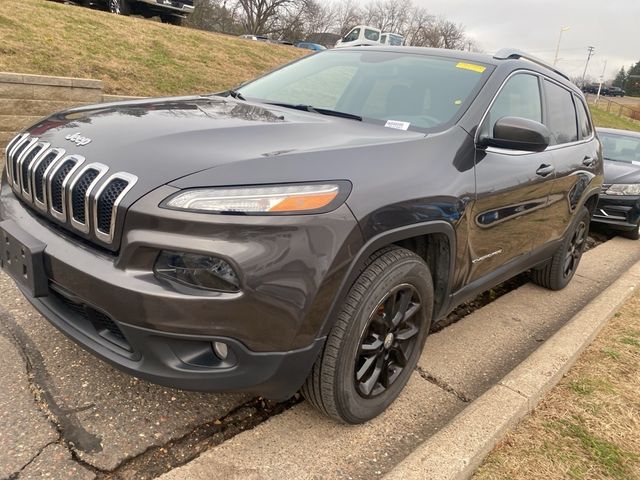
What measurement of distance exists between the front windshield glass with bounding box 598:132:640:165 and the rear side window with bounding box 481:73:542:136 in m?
5.24

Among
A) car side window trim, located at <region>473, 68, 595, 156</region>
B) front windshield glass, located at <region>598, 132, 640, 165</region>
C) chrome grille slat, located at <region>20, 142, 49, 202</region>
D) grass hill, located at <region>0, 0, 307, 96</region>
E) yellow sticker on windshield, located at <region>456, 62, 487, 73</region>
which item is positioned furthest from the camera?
grass hill, located at <region>0, 0, 307, 96</region>

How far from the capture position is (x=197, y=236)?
1704mm

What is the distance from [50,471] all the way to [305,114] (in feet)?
6.32

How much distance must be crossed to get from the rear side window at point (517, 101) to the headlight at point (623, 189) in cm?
406

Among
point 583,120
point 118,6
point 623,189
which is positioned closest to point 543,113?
point 583,120

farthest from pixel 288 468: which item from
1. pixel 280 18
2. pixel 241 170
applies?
pixel 280 18

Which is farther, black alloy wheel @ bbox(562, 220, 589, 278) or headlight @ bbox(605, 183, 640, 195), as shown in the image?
headlight @ bbox(605, 183, 640, 195)

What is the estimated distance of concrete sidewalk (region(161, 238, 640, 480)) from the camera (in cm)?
206

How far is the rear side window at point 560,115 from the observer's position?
3673 mm

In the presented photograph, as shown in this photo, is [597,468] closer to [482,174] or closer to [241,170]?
[482,174]

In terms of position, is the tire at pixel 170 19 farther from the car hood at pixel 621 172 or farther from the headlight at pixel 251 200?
the headlight at pixel 251 200

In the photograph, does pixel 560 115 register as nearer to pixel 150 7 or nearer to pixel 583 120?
pixel 583 120

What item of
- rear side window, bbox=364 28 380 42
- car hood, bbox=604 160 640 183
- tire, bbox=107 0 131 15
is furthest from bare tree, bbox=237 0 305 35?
car hood, bbox=604 160 640 183

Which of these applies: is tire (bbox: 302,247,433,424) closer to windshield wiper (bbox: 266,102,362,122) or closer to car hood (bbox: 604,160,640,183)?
windshield wiper (bbox: 266,102,362,122)
